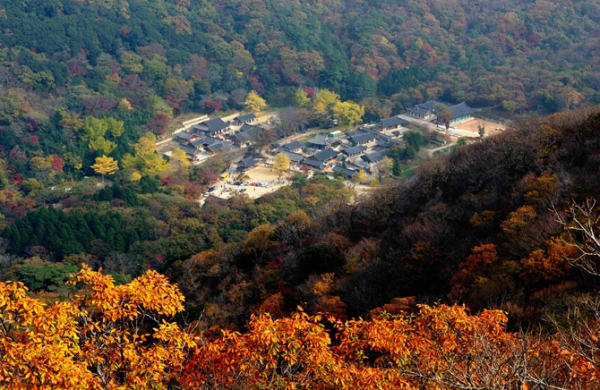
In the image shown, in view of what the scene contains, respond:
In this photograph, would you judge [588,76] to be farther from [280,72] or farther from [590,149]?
[590,149]

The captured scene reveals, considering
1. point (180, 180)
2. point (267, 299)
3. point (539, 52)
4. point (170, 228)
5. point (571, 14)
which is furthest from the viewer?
point (571, 14)

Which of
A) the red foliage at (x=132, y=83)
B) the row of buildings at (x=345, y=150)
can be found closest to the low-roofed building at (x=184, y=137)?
the red foliage at (x=132, y=83)

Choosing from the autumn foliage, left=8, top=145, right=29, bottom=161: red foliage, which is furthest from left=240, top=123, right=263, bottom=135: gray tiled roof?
the autumn foliage

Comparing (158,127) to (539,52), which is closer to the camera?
(158,127)

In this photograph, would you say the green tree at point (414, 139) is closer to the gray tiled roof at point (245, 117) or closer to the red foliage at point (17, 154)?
the gray tiled roof at point (245, 117)

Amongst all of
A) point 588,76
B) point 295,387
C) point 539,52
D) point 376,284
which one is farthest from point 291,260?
point 539,52

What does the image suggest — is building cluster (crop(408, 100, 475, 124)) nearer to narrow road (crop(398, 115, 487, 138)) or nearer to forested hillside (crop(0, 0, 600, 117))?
narrow road (crop(398, 115, 487, 138))

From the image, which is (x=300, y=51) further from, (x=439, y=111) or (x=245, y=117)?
(x=439, y=111)

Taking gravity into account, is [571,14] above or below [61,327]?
below
